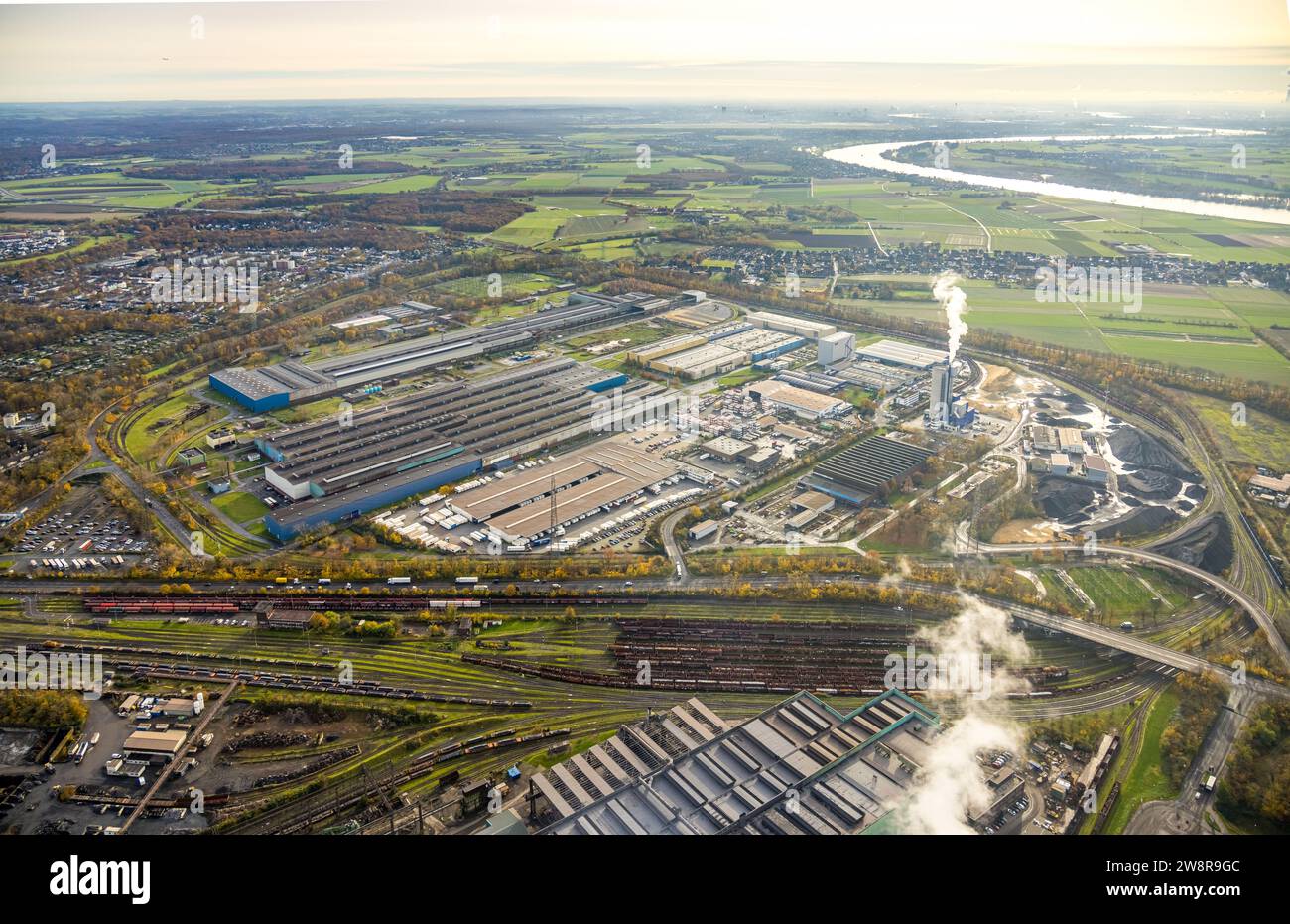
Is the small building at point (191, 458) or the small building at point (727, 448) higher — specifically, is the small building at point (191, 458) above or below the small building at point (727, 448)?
below

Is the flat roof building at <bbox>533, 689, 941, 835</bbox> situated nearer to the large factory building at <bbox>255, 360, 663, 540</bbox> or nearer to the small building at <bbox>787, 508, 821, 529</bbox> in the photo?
the small building at <bbox>787, 508, 821, 529</bbox>

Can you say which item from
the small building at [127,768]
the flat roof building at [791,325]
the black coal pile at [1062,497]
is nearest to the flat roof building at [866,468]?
the black coal pile at [1062,497]

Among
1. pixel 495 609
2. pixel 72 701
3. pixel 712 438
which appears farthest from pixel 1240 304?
pixel 72 701

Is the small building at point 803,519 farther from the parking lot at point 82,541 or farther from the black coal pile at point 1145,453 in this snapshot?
the parking lot at point 82,541

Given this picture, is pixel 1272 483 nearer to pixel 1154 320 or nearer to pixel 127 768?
pixel 1154 320

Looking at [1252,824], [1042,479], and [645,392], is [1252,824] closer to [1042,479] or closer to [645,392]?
[1042,479]

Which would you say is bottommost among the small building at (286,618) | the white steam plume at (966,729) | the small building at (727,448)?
the white steam plume at (966,729)
